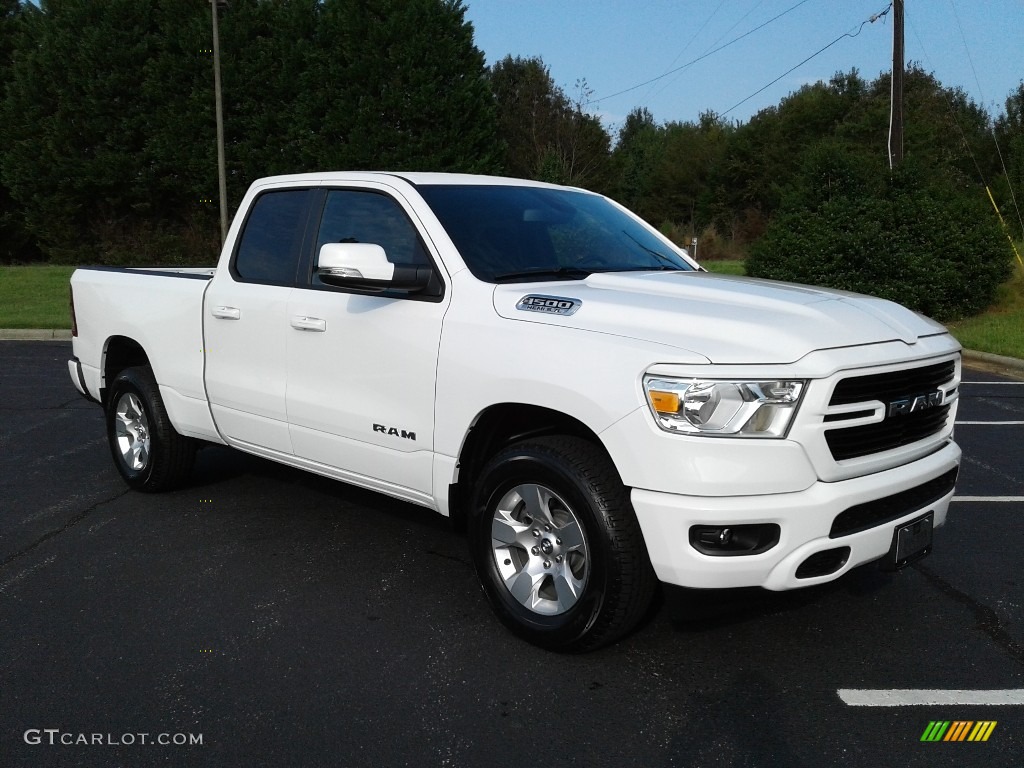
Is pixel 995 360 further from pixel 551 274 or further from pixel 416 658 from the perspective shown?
pixel 416 658

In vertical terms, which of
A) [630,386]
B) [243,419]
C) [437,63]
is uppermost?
[437,63]

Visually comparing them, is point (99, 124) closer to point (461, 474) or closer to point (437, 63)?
point (437, 63)

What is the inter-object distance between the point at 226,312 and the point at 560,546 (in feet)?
8.25

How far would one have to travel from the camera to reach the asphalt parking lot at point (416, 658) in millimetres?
3146

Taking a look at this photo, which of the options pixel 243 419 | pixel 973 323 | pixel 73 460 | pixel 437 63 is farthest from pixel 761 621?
pixel 437 63

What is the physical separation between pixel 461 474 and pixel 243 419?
1.62 m

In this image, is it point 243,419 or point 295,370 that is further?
point 243,419

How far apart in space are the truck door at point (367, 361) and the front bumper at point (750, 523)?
4.10 feet

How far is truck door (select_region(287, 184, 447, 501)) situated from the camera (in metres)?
4.23

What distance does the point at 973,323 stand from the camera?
15734mm

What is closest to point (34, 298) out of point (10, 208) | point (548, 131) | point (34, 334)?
point (34, 334)

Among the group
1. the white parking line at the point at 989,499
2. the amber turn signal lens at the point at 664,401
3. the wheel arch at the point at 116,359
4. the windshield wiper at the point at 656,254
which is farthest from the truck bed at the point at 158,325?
the white parking line at the point at 989,499

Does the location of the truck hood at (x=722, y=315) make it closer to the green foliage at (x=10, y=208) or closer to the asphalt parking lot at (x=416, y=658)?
the asphalt parking lot at (x=416, y=658)

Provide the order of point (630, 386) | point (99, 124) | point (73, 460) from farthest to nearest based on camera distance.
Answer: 1. point (99, 124)
2. point (73, 460)
3. point (630, 386)
